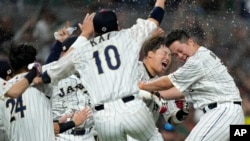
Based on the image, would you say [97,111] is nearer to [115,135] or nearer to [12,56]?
[115,135]

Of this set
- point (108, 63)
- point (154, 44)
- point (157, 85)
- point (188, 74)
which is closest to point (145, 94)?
point (157, 85)

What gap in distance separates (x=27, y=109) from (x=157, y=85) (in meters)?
1.32

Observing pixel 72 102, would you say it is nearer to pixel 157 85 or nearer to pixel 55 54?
pixel 55 54

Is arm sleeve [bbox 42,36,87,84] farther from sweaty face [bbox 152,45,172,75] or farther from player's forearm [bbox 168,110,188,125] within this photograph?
player's forearm [bbox 168,110,188,125]

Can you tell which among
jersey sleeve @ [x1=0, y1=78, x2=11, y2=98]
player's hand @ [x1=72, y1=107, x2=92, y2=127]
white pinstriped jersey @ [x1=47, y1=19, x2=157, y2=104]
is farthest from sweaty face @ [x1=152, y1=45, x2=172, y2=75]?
jersey sleeve @ [x1=0, y1=78, x2=11, y2=98]

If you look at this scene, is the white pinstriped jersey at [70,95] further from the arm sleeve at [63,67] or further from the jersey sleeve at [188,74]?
the arm sleeve at [63,67]

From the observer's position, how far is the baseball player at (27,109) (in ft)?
25.1

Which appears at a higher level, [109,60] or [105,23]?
[105,23]

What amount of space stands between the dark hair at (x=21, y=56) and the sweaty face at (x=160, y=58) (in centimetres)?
153

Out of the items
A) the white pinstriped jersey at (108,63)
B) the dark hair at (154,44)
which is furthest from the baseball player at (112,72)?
the dark hair at (154,44)

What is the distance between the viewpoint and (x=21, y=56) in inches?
300

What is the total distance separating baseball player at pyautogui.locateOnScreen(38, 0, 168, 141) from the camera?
7648 mm

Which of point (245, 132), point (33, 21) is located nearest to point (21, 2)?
point (33, 21)

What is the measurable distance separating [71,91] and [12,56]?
66.1 inches
